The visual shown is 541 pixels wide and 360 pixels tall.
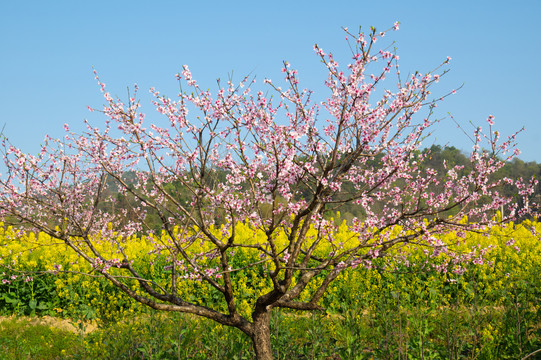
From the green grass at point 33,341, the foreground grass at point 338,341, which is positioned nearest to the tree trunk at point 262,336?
the foreground grass at point 338,341

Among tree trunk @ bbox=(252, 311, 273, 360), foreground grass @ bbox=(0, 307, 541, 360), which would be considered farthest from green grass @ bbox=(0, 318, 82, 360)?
tree trunk @ bbox=(252, 311, 273, 360)

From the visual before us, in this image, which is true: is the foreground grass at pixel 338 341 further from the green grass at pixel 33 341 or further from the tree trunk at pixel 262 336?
the tree trunk at pixel 262 336

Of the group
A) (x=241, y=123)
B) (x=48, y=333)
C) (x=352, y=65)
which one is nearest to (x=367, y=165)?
(x=352, y=65)

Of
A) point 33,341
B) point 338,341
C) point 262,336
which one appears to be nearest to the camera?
point 262,336

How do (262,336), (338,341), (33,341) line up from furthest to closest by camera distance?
(33,341) → (338,341) → (262,336)

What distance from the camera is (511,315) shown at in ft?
19.1

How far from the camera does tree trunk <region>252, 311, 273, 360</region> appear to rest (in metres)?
5.32

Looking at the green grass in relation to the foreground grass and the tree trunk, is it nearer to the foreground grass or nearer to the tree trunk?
the foreground grass

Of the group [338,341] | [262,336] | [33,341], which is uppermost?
[33,341]

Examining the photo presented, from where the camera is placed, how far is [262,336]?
5.37 meters

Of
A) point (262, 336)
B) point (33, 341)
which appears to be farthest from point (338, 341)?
point (33, 341)

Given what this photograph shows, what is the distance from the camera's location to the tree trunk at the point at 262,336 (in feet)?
17.5

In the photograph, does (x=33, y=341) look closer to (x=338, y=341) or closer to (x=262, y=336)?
(x=262, y=336)

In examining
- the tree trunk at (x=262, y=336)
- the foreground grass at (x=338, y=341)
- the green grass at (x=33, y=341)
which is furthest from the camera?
the green grass at (x=33, y=341)
